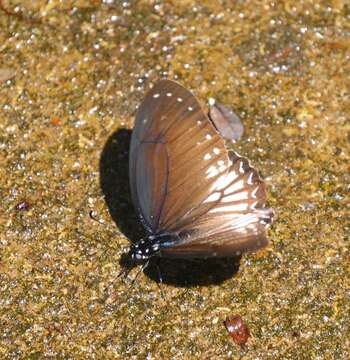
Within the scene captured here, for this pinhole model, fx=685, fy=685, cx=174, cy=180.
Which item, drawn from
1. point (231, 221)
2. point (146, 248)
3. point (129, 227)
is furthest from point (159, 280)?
point (231, 221)

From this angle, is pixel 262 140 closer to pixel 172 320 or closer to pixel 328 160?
pixel 328 160

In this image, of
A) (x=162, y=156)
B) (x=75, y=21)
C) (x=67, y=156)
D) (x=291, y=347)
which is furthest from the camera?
(x=75, y=21)

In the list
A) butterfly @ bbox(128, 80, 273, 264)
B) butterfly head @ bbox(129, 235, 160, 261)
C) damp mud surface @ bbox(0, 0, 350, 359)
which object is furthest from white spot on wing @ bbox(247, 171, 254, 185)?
butterfly head @ bbox(129, 235, 160, 261)

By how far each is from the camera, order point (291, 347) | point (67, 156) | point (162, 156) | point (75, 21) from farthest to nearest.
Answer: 1. point (75, 21)
2. point (67, 156)
3. point (162, 156)
4. point (291, 347)

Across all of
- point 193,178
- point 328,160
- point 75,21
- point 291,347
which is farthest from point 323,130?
point 75,21

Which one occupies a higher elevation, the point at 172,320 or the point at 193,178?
the point at 193,178

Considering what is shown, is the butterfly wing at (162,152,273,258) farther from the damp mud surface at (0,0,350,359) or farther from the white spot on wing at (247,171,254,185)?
the damp mud surface at (0,0,350,359)
